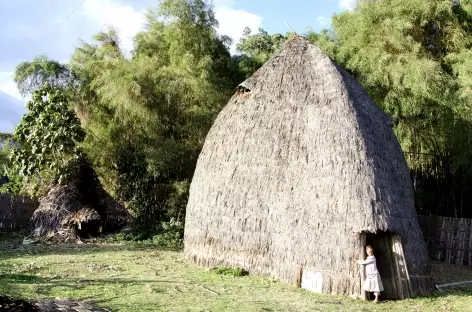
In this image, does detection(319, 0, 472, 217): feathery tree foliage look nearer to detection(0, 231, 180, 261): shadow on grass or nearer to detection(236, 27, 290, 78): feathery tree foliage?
detection(236, 27, 290, 78): feathery tree foliage

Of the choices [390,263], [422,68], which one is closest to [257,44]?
[422,68]

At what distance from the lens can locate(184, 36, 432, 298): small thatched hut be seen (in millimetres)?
9922

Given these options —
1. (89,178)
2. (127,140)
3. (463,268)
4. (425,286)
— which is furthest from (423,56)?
(89,178)

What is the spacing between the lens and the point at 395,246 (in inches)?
395

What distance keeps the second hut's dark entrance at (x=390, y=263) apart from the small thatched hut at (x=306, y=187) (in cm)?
2

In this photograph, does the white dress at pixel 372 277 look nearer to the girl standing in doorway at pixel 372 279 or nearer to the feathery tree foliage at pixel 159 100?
the girl standing in doorway at pixel 372 279

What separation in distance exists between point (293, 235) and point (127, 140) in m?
8.18

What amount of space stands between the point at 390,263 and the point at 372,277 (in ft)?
2.85

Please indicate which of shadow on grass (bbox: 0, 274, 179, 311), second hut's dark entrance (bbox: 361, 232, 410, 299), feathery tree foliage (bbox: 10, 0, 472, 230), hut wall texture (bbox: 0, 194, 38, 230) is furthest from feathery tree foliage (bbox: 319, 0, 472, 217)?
hut wall texture (bbox: 0, 194, 38, 230)

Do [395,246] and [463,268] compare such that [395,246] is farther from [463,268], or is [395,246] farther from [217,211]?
[463,268]

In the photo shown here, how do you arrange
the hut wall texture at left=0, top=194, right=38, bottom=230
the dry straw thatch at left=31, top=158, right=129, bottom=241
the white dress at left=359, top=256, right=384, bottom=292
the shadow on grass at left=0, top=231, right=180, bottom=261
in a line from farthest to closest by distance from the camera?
the hut wall texture at left=0, top=194, right=38, bottom=230 < the dry straw thatch at left=31, top=158, right=129, bottom=241 < the shadow on grass at left=0, top=231, right=180, bottom=261 < the white dress at left=359, top=256, right=384, bottom=292

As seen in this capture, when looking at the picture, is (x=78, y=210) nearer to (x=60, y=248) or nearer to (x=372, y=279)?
(x=60, y=248)

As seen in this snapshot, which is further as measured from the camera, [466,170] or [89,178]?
[89,178]

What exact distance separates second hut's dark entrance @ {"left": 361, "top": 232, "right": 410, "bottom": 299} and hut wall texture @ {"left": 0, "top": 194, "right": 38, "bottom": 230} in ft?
39.9
